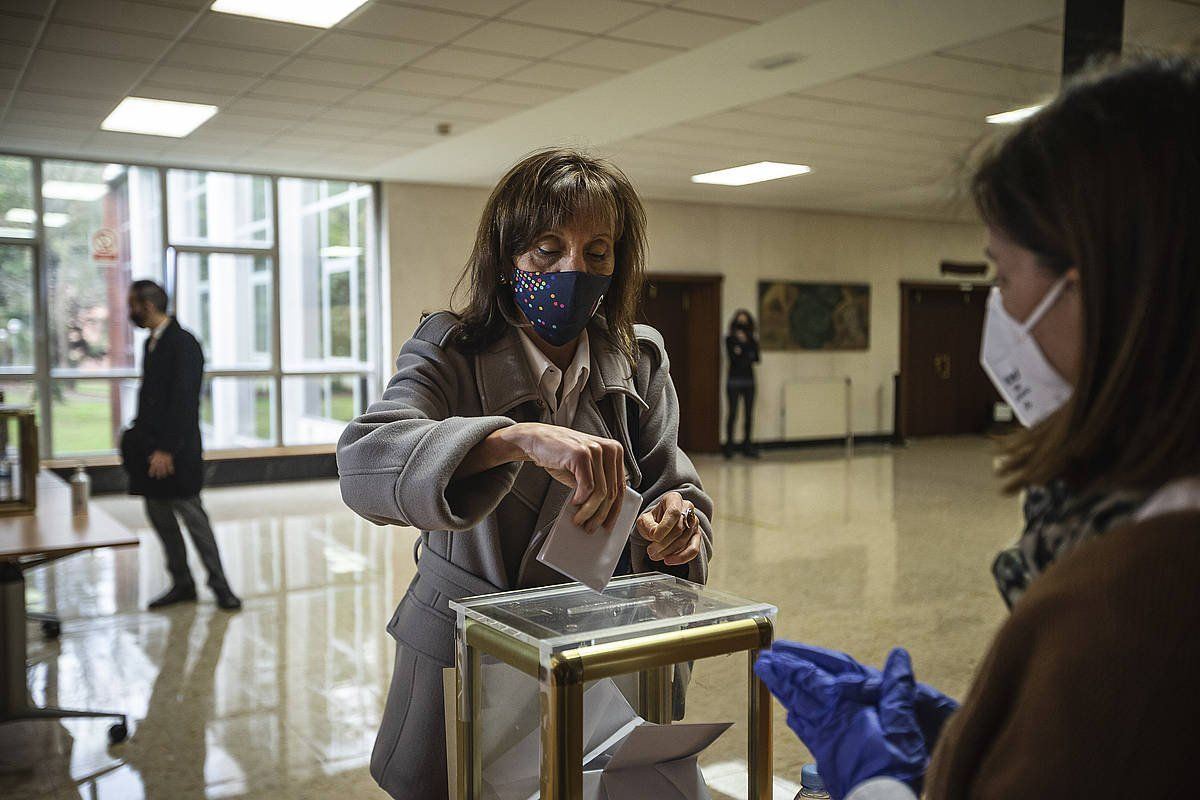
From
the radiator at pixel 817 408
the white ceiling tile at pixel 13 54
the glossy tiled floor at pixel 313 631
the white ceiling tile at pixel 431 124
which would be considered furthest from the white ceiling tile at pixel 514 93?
the radiator at pixel 817 408

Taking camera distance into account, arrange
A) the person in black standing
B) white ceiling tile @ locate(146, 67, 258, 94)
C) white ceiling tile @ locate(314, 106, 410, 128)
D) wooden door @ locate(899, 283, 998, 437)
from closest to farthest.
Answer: white ceiling tile @ locate(146, 67, 258, 94) < white ceiling tile @ locate(314, 106, 410, 128) < the person in black standing < wooden door @ locate(899, 283, 998, 437)

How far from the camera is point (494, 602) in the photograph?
122cm

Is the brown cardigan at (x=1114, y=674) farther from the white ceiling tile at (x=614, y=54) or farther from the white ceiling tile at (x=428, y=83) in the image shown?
the white ceiling tile at (x=428, y=83)

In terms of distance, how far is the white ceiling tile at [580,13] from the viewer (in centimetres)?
494

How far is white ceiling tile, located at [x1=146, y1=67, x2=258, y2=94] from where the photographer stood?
246 inches

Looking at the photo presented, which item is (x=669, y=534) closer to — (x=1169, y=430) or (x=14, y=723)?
(x=1169, y=430)

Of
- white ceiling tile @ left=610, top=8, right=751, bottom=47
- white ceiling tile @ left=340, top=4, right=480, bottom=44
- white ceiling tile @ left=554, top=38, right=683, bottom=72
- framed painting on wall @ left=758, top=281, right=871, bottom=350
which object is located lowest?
framed painting on wall @ left=758, top=281, right=871, bottom=350

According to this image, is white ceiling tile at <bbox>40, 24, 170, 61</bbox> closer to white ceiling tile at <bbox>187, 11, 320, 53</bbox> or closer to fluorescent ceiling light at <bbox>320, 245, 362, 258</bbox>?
white ceiling tile at <bbox>187, 11, 320, 53</bbox>

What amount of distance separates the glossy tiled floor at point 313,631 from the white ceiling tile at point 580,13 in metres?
3.06

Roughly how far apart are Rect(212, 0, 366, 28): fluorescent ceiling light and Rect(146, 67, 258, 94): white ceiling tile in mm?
1233

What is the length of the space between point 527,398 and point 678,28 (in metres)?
4.37

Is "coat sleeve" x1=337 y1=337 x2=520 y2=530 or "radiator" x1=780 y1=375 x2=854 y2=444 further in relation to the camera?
"radiator" x1=780 y1=375 x2=854 y2=444

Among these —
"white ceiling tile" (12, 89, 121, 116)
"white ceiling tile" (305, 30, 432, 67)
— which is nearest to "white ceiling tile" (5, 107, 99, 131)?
"white ceiling tile" (12, 89, 121, 116)

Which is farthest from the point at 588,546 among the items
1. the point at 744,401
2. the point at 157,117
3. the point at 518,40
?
the point at 744,401
